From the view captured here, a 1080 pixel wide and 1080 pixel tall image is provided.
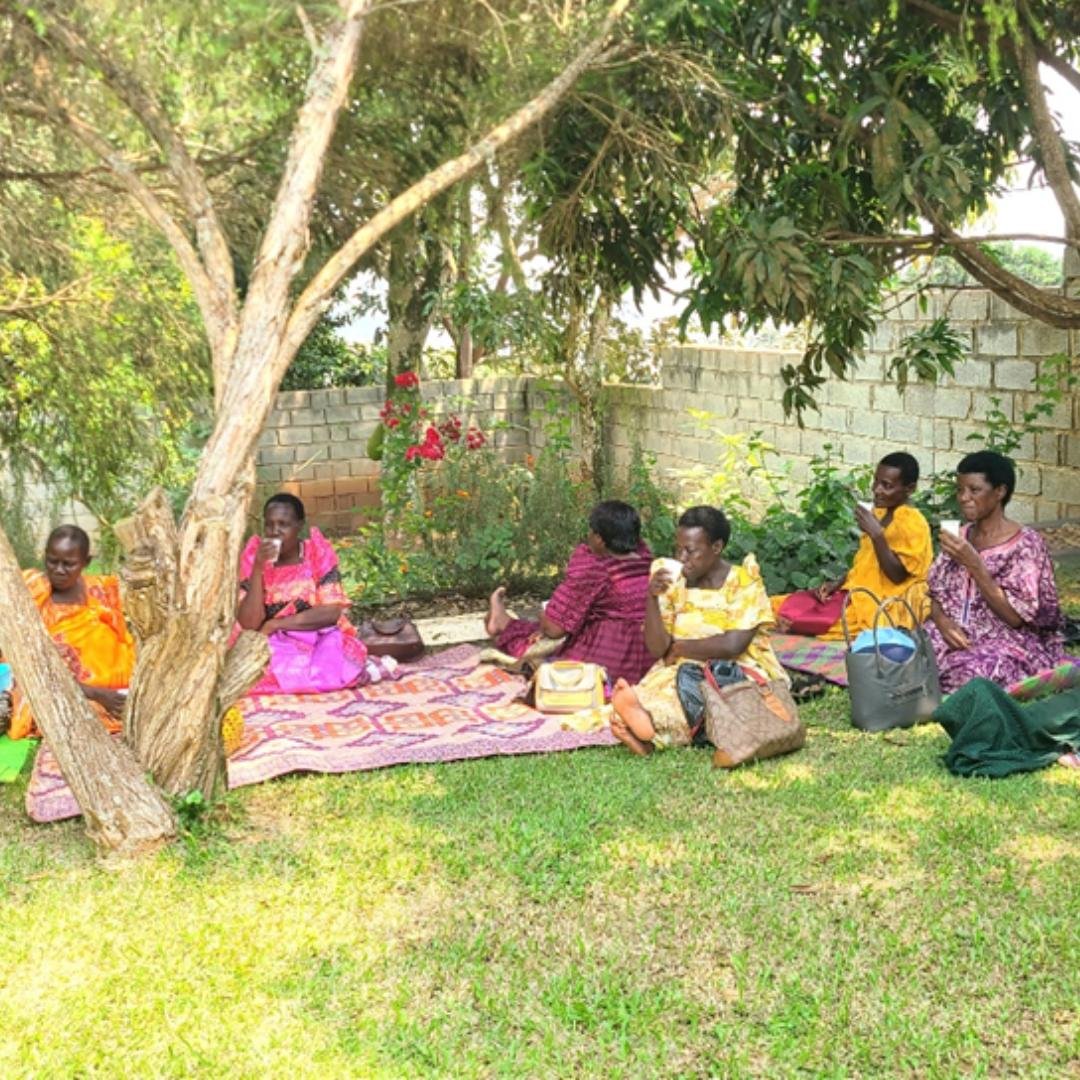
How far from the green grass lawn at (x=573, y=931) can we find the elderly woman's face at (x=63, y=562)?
1405 millimetres

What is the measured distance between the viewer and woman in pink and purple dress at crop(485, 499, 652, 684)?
7.20 metres

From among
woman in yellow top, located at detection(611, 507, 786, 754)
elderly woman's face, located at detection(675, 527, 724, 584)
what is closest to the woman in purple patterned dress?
woman in yellow top, located at detection(611, 507, 786, 754)

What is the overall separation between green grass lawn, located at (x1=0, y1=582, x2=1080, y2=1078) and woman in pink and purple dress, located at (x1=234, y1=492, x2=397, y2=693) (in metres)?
1.74

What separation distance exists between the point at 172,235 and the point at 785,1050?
11.3 feet

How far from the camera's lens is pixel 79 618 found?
7.01 metres

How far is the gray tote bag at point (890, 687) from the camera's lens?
6.41 meters

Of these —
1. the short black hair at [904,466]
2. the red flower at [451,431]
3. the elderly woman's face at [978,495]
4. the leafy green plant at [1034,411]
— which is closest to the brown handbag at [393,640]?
the red flower at [451,431]

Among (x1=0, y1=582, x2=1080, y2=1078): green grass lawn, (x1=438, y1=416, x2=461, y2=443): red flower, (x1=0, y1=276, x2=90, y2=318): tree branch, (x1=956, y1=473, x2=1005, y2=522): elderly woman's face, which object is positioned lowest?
(x1=0, y1=582, x2=1080, y2=1078): green grass lawn

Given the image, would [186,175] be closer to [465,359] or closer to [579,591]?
[579,591]

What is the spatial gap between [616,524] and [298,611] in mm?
1785

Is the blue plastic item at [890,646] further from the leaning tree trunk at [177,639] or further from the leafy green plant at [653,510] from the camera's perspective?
the leafy green plant at [653,510]

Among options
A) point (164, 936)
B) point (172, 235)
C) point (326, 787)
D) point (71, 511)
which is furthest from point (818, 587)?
point (71, 511)

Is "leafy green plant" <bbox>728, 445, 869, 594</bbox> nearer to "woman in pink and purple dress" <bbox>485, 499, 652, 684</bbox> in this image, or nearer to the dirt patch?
the dirt patch

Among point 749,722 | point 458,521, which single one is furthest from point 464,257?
point 749,722
